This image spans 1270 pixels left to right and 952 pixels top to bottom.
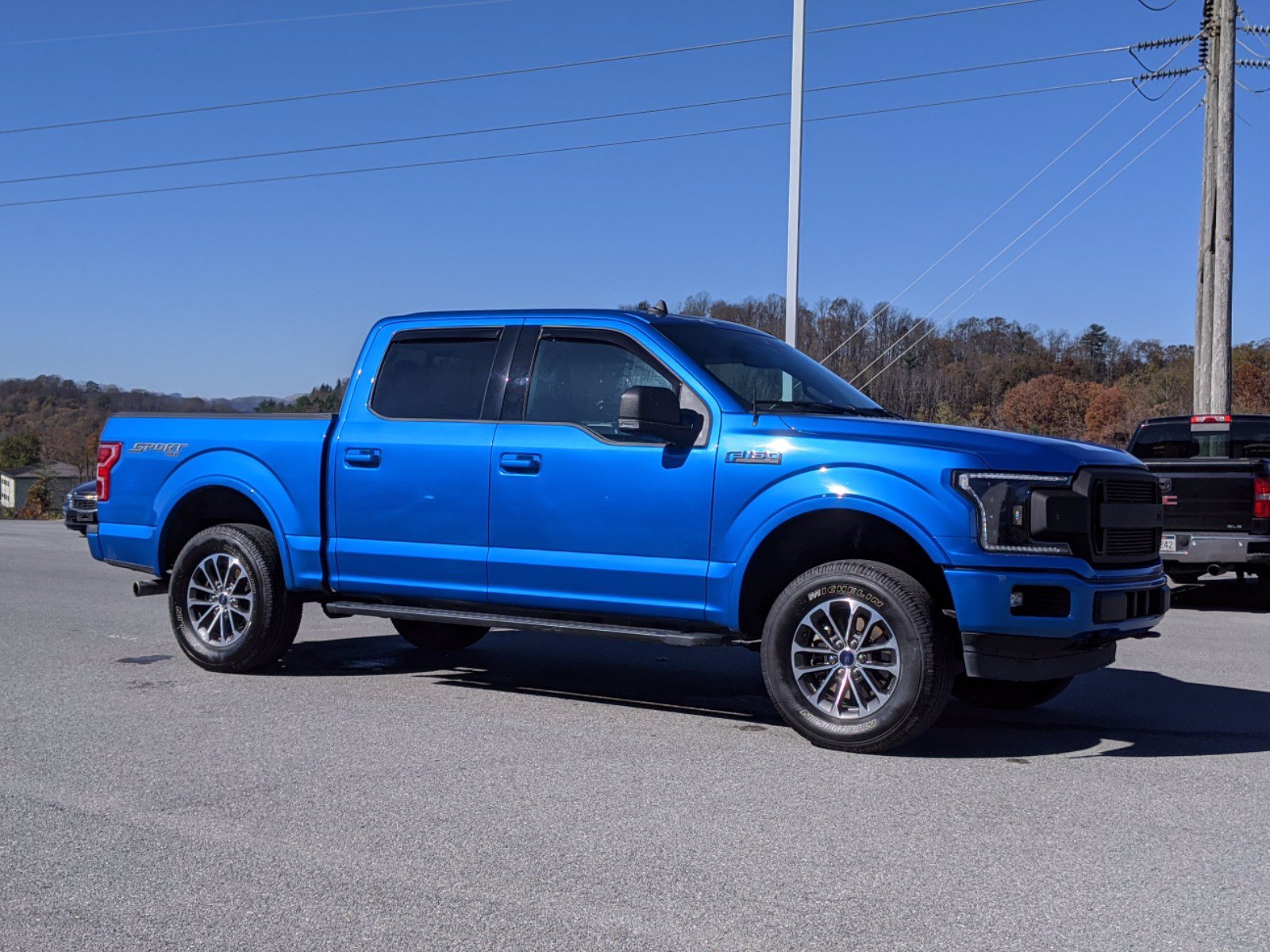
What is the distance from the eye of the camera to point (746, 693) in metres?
7.41

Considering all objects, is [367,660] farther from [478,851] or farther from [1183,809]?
[1183,809]

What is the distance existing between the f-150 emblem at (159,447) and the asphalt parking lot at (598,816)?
139 centimetres

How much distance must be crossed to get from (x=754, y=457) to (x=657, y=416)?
20.3 inches

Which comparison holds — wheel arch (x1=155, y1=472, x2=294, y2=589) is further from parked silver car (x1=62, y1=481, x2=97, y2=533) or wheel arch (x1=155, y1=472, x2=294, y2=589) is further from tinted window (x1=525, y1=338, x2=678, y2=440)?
parked silver car (x1=62, y1=481, x2=97, y2=533)

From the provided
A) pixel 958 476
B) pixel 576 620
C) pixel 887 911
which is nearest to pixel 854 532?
pixel 958 476

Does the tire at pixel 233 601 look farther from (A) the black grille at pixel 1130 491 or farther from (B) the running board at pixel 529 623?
(A) the black grille at pixel 1130 491

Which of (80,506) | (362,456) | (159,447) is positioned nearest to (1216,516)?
(362,456)

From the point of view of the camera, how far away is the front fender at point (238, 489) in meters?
7.55

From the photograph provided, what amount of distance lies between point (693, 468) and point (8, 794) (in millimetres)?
3349

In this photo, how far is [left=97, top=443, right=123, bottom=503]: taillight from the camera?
826cm

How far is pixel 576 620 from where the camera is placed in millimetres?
6688

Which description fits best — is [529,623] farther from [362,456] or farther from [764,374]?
[764,374]

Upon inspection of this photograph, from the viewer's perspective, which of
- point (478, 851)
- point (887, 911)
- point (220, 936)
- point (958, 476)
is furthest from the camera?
point (958, 476)

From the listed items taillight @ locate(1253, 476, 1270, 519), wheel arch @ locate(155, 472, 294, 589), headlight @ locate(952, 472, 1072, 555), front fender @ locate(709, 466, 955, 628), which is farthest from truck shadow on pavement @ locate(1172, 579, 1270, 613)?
wheel arch @ locate(155, 472, 294, 589)
